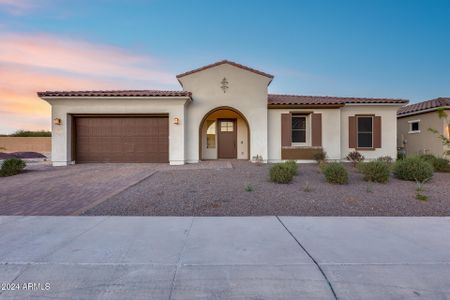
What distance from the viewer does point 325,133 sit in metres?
14.7

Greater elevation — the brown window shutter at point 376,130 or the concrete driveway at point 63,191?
the brown window shutter at point 376,130

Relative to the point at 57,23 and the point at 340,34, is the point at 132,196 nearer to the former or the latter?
the point at 57,23

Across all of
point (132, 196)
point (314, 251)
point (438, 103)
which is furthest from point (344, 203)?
point (438, 103)

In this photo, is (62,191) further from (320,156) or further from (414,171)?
(320,156)

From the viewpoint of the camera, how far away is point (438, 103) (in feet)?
50.1

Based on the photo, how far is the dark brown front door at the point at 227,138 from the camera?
1662 centimetres

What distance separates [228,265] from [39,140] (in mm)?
33939

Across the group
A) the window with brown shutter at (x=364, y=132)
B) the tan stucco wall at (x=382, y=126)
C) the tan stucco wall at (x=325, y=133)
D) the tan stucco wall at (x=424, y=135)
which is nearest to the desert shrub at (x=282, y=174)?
the tan stucco wall at (x=325, y=133)

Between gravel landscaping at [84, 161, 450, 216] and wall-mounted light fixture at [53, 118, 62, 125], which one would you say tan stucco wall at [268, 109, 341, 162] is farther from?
wall-mounted light fixture at [53, 118, 62, 125]

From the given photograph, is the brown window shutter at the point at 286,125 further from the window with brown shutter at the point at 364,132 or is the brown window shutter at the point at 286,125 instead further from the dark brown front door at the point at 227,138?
the window with brown shutter at the point at 364,132

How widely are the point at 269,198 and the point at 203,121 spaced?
8.60 m

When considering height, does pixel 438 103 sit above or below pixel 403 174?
above

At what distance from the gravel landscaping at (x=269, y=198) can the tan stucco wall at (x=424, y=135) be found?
810 cm

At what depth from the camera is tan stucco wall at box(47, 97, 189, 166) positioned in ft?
43.9
